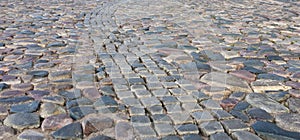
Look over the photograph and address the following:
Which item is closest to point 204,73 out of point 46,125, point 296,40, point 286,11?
point 46,125

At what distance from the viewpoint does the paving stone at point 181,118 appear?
246 centimetres

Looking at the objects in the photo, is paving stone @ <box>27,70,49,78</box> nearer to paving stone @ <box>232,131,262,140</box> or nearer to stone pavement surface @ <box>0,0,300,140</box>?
stone pavement surface @ <box>0,0,300,140</box>

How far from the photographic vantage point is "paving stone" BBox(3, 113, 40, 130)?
2.38 metres

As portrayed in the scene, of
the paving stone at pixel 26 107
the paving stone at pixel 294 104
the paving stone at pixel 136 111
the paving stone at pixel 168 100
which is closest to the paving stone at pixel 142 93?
the paving stone at pixel 168 100

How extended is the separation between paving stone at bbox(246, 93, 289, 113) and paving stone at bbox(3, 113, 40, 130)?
1.65 m

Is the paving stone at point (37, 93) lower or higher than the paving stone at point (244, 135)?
lower

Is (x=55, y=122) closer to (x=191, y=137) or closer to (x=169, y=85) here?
(x=191, y=137)

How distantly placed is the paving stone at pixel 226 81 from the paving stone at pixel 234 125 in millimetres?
631

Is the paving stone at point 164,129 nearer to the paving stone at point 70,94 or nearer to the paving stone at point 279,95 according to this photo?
the paving stone at point 70,94

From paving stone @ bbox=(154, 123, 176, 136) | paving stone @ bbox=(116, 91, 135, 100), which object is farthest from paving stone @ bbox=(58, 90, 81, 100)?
paving stone @ bbox=(154, 123, 176, 136)

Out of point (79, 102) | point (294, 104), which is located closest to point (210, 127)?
point (294, 104)

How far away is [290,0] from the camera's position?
33.9ft

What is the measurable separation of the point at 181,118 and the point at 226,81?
907 mm

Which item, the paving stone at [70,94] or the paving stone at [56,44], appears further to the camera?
the paving stone at [56,44]
